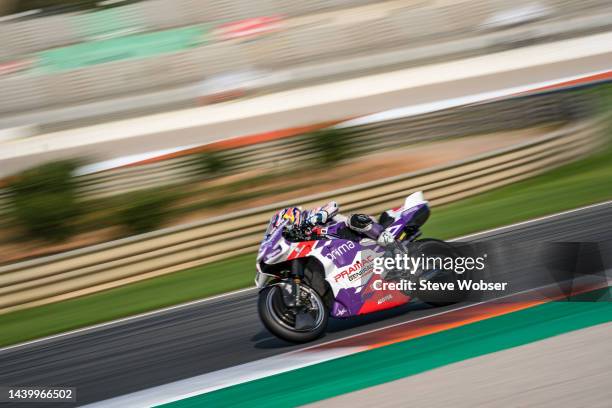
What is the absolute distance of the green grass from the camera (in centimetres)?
1010

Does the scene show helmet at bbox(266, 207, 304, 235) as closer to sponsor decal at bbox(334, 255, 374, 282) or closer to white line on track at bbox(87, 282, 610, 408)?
sponsor decal at bbox(334, 255, 374, 282)

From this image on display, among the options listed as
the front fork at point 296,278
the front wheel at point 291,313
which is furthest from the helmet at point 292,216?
the front wheel at point 291,313

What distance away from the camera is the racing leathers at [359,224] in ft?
22.5

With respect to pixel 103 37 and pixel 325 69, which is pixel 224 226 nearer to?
pixel 325 69

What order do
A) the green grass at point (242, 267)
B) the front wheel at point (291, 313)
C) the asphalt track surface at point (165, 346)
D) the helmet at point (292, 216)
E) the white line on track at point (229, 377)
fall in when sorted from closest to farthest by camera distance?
the white line on track at point (229, 377)
the front wheel at point (291, 313)
the helmet at point (292, 216)
the asphalt track surface at point (165, 346)
the green grass at point (242, 267)

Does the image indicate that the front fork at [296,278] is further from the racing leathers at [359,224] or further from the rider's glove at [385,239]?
the rider's glove at [385,239]

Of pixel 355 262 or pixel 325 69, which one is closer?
pixel 355 262

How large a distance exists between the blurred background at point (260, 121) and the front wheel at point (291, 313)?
12.0 ft

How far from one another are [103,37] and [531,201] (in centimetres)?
2704

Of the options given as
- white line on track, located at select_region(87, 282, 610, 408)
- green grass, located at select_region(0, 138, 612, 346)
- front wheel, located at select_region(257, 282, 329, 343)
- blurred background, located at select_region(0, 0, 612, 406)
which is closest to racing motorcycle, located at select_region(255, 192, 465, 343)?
front wheel, located at select_region(257, 282, 329, 343)

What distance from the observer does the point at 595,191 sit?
41.3 feet

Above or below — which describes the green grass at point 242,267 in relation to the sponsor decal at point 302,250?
above

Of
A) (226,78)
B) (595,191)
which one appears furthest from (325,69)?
(595,191)

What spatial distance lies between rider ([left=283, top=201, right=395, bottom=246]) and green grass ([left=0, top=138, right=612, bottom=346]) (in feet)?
11.9
